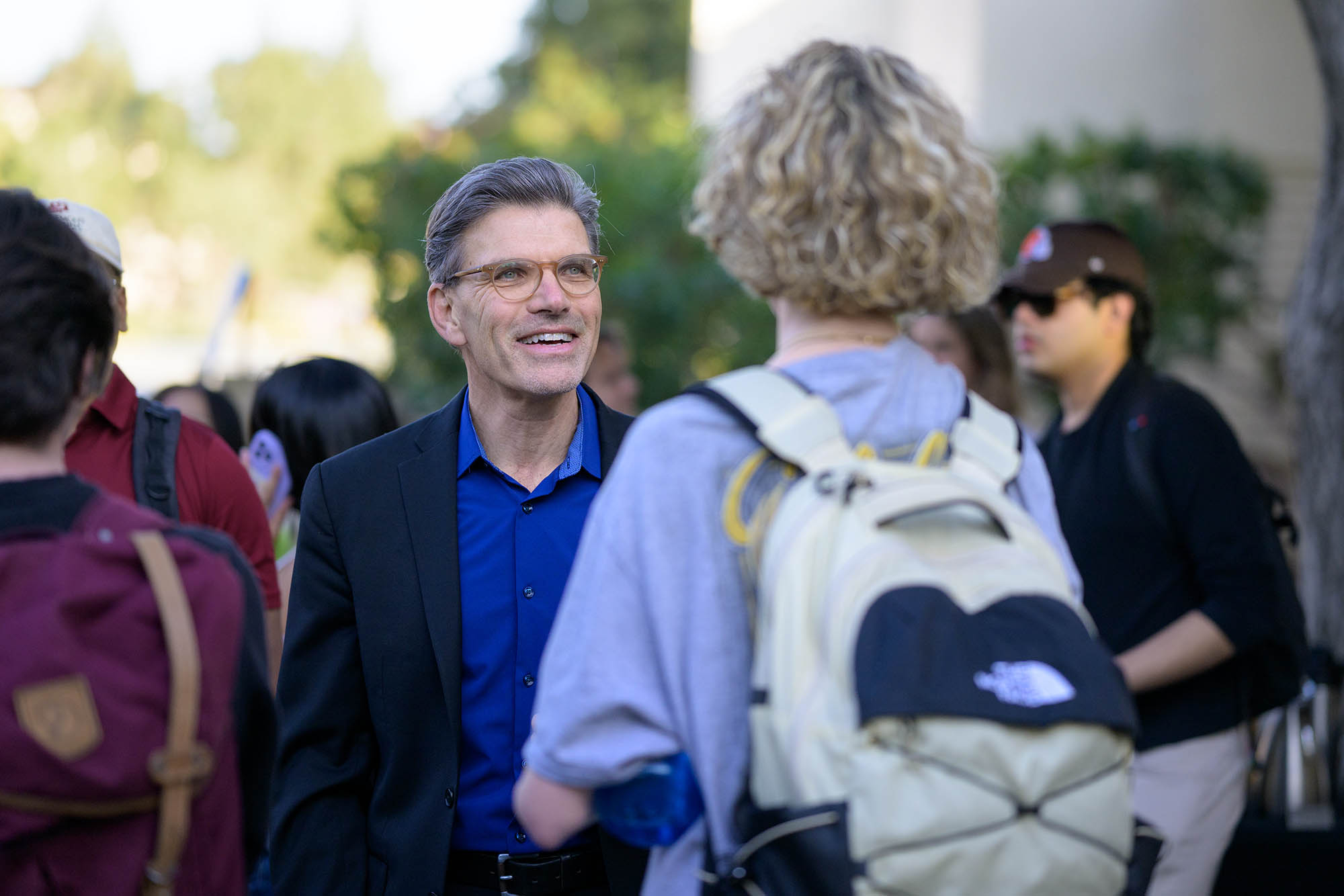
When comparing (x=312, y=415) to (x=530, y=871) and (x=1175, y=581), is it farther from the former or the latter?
(x=1175, y=581)

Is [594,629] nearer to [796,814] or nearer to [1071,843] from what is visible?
[796,814]

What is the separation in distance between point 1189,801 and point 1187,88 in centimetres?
1028

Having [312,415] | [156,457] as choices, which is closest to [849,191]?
[156,457]

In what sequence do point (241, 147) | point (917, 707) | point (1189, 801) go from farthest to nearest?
point (241, 147) < point (1189, 801) < point (917, 707)

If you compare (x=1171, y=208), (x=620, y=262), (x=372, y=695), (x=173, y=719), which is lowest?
(x=372, y=695)

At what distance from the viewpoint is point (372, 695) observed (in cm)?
264

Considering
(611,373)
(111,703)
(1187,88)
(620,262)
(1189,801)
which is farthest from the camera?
(1187,88)

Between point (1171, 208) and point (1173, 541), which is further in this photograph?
point (1171, 208)

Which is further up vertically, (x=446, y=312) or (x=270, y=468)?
(x=446, y=312)

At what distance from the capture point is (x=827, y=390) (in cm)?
178

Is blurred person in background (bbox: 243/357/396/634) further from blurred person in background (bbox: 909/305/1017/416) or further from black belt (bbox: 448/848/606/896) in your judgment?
blurred person in background (bbox: 909/305/1017/416)

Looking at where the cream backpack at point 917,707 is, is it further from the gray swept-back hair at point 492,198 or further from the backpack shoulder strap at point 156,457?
the backpack shoulder strap at point 156,457

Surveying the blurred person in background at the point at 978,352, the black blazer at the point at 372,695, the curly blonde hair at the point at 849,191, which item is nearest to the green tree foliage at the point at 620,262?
the blurred person in background at the point at 978,352

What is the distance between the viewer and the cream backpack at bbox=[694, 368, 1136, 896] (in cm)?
153
